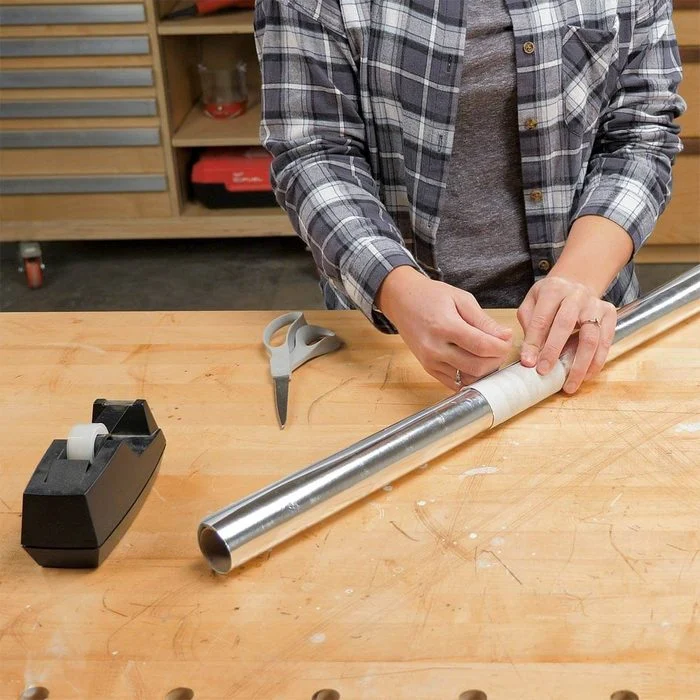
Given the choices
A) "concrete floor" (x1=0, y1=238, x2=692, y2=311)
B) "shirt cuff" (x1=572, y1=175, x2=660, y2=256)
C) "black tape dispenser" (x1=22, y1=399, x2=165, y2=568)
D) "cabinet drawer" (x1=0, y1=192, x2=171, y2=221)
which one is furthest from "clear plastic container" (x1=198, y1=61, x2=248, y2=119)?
"black tape dispenser" (x1=22, y1=399, x2=165, y2=568)

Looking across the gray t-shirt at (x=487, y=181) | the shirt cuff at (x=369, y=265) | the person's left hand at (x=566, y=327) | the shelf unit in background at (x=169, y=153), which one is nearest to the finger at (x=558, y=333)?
the person's left hand at (x=566, y=327)

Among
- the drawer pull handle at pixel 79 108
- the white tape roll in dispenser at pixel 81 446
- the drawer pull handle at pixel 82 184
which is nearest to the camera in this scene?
the white tape roll in dispenser at pixel 81 446

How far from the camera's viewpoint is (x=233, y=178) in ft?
8.57

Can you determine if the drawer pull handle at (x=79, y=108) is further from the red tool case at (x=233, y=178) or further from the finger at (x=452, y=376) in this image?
the finger at (x=452, y=376)

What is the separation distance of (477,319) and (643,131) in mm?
377

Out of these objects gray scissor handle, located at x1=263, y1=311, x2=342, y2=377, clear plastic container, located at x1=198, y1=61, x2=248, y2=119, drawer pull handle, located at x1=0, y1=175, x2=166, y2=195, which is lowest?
drawer pull handle, located at x1=0, y1=175, x2=166, y2=195

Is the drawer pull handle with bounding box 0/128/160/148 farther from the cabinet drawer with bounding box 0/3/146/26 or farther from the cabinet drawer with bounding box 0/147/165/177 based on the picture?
the cabinet drawer with bounding box 0/3/146/26

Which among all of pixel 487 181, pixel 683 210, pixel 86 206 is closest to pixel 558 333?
pixel 487 181

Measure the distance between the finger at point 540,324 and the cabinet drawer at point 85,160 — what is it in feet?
6.08

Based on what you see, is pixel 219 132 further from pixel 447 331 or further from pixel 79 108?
pixel 447 331

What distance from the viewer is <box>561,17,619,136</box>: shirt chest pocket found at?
1020mm

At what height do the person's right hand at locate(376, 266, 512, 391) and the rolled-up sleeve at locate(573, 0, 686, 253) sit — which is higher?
the rolled-up sleeve at locate(573, 0, 686, 253)

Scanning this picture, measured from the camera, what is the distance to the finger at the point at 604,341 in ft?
2.86

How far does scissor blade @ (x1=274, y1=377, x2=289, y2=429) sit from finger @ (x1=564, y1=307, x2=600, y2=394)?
0.26m
